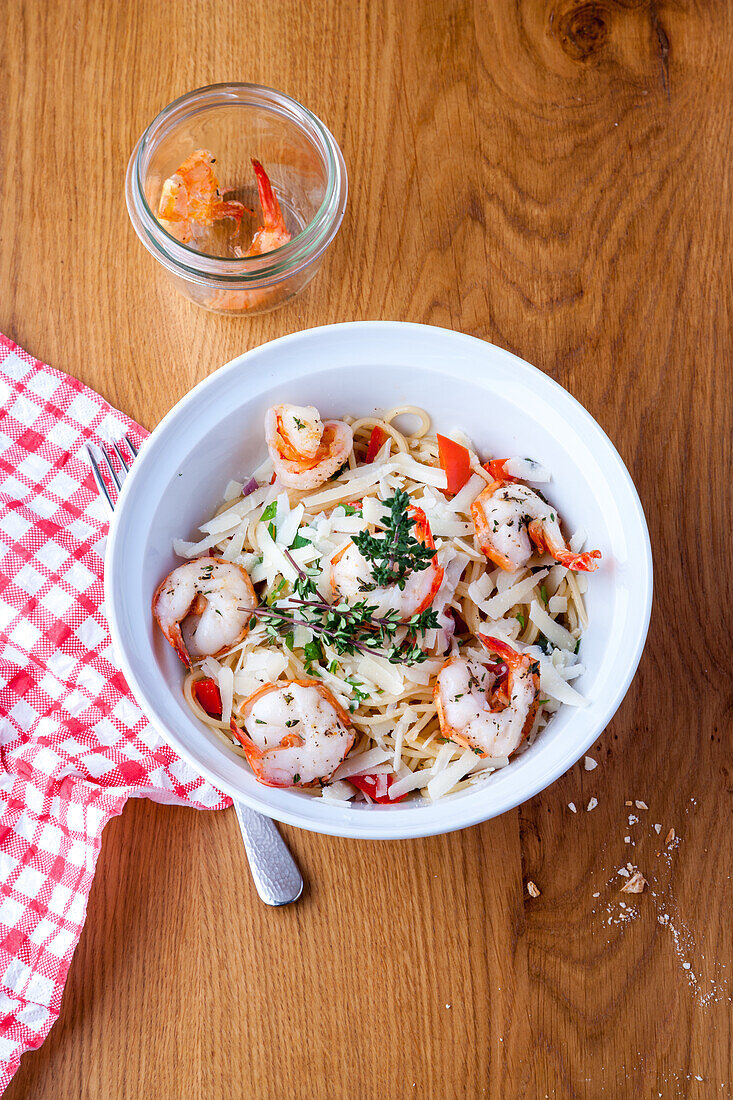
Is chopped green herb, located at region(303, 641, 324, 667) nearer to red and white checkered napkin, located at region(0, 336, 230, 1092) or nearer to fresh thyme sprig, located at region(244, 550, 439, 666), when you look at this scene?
fresh thyme sprig, located at region(244, 550, 439, 666)

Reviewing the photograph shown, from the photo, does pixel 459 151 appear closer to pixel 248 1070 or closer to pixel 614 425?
pixel 614 425

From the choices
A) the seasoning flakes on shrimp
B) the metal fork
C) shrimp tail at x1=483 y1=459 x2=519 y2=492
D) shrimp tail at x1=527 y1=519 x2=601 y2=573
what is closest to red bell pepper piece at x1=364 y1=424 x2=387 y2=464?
the seasoning flakes on shrimp

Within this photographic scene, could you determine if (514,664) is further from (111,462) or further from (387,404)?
(111,462)

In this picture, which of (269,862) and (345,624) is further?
(269,862)

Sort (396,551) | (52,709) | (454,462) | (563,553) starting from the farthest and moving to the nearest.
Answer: (52,709)
(454,462)
(563,553)
(396,551)

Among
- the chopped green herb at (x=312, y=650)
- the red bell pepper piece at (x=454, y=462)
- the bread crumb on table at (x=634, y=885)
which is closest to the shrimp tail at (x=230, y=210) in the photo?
the red bell pepper piece at (x=454, y=462)

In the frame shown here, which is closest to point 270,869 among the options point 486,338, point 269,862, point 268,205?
point 269,862

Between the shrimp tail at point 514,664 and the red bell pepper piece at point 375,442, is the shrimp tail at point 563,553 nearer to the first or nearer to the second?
the shrimp tail at point 514,664
